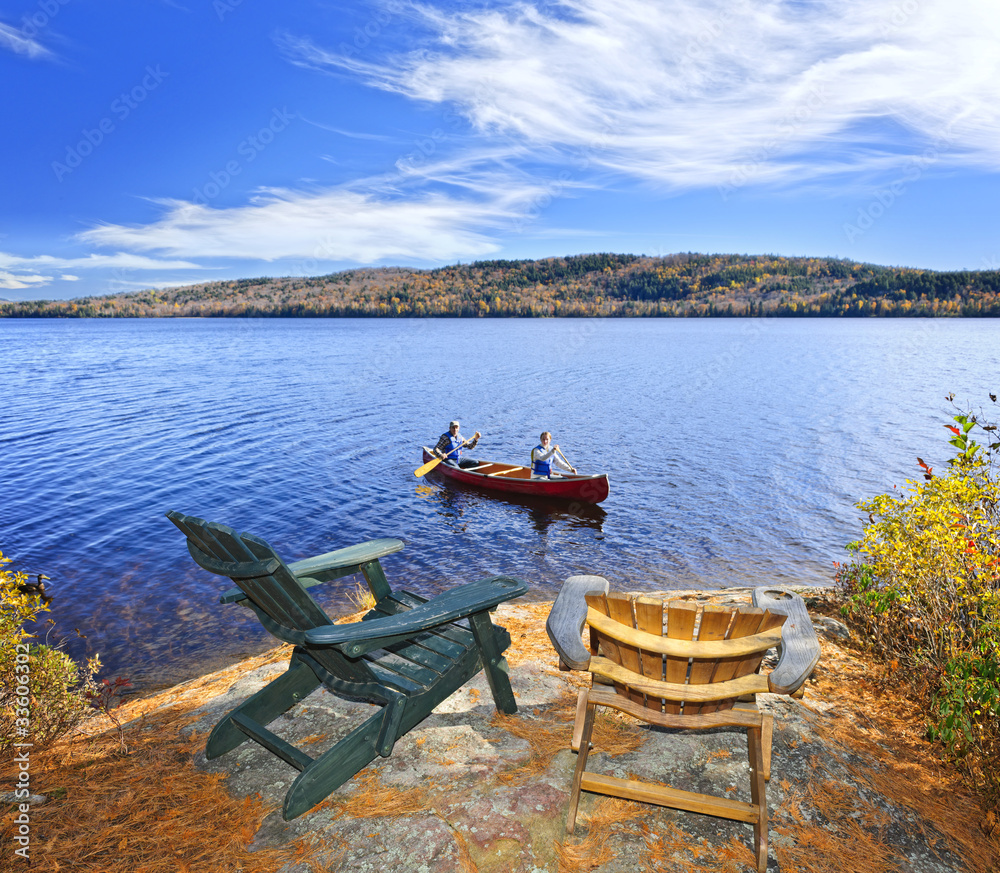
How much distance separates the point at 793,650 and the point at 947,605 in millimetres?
2961

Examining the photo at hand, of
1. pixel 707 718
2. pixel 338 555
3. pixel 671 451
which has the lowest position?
pixel 671 451

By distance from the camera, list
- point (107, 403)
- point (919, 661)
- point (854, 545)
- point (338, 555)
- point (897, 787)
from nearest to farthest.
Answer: point (897, 787) < point (338, 555) < point (919, 661) < point (854, 545) < point (107, 403)

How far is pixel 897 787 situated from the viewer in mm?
3617

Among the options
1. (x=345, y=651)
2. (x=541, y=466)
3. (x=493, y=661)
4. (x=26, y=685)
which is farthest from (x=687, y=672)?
(x=541, y=466)

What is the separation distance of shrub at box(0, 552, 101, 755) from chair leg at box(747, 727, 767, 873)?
178 inches

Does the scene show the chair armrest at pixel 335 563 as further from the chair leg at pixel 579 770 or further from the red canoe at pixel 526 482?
the red canoe at pixel 526 482

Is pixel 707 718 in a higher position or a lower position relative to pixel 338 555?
lower

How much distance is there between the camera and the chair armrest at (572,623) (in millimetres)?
3246

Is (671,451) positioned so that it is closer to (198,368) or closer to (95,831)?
(95,831)

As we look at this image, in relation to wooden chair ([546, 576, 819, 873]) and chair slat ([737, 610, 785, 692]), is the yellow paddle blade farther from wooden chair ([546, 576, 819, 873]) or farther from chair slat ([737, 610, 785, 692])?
chair slat ([737, 610, 785, 692])

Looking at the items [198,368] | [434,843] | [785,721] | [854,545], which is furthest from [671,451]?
[198,368]

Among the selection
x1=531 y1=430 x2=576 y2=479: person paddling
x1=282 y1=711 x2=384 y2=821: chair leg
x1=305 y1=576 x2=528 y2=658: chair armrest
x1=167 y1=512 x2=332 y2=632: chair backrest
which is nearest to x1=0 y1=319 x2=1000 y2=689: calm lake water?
x1=531 y1=430 x2=576 y2=479: person paddling

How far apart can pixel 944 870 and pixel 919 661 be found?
2.24 meters

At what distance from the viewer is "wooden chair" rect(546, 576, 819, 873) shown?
2.98m
